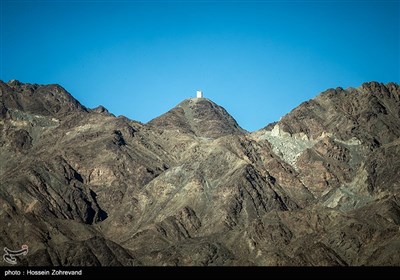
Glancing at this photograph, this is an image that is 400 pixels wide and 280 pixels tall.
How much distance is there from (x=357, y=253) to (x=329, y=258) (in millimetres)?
8277

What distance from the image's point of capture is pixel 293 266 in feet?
637
